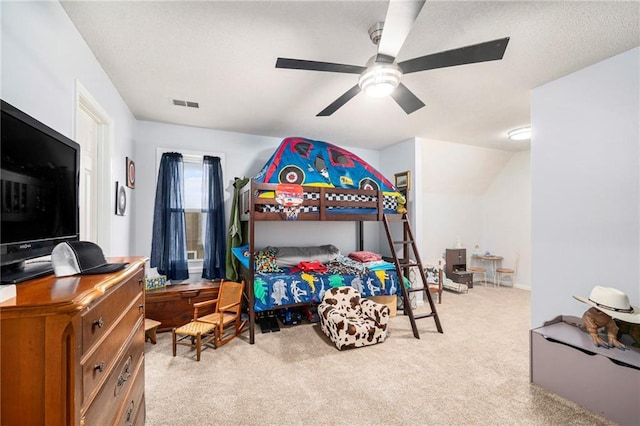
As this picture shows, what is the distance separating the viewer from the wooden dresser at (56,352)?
0.71 meters

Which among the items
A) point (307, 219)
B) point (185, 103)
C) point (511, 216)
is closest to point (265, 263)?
point (307, 219)

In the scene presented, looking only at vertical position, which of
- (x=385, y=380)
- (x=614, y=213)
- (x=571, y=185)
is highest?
(x=571, y=185)

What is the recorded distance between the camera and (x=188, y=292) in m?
3.39

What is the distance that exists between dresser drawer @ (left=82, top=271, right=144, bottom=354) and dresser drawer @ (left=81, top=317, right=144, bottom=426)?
0.21 m

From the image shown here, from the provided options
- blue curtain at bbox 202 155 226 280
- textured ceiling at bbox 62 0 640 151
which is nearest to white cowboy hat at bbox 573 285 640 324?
textured ceiling at bbox 62 0 640 151

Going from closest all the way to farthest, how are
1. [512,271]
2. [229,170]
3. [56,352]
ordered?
[56,352], [229,170], [512,271]

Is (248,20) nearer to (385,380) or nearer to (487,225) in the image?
(385,380)

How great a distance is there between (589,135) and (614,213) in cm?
70

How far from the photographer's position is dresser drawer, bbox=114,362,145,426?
128 centimetres

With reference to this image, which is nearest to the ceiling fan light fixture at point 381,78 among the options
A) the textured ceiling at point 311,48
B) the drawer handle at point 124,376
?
the textured ceiling at point 311,48

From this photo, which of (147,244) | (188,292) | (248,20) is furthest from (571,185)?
(147,244)

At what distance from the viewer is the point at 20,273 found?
983mm

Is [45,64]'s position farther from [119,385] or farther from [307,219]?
[307,219]

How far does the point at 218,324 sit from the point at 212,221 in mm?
1502
